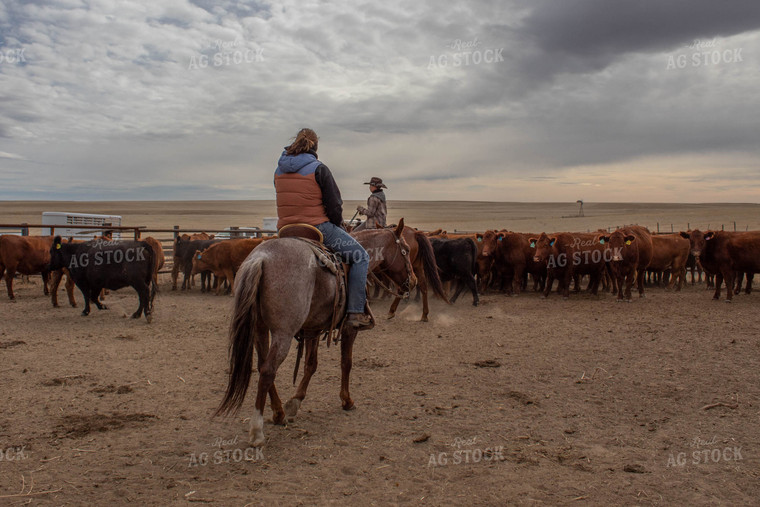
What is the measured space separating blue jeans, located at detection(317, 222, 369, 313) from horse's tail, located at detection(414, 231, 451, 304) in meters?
4.23

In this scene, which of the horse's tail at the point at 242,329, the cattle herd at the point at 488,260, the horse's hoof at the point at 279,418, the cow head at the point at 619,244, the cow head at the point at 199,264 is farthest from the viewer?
the cow head at the point at 199,264

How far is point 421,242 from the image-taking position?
32.3ft

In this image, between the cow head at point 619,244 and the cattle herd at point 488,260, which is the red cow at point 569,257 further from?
the cow head at point 619,244

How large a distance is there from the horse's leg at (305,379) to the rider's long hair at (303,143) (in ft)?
5.60

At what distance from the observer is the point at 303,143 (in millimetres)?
4762

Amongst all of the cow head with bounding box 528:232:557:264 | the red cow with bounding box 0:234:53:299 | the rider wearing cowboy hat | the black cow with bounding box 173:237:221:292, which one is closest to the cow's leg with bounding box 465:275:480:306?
the cow head with bounding box 528:232:557:264

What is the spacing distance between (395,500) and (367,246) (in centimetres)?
356

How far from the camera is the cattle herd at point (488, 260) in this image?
1013cm

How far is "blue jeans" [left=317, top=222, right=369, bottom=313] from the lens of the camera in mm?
4879

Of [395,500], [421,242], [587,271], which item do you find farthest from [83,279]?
[587,271]

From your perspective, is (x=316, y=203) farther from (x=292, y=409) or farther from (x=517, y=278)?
(x=517, y=278)

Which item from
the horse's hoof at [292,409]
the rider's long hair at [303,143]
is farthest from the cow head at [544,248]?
the horse's hoof at [292,409]

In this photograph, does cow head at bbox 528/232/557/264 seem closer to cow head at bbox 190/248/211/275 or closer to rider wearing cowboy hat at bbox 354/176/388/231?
rider wearing cowboy hat at bbox 354/176/388/231

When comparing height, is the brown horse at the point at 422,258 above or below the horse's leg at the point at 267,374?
above
